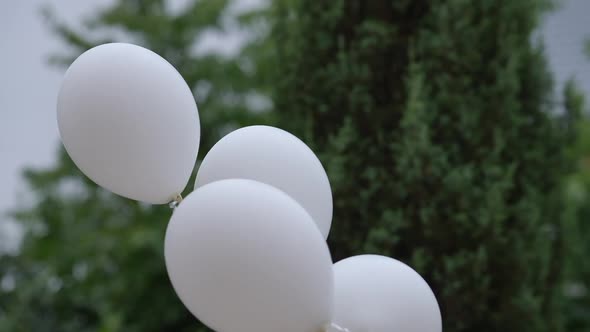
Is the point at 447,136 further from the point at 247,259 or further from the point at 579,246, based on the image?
the point at 579,246

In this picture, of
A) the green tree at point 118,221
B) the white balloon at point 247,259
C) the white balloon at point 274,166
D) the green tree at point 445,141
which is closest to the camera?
the white balloon at point 247,259

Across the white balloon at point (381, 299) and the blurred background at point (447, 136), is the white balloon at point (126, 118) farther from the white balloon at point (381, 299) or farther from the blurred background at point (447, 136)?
the blurred background at point (447, 136)

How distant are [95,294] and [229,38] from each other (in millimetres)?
1633

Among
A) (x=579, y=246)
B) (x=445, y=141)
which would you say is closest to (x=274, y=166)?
(x=445, y=141)

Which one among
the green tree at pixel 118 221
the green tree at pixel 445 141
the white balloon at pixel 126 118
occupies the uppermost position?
the white balloon at pixel 126 118

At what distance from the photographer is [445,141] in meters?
1.79

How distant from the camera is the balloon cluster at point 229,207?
2.62 ft

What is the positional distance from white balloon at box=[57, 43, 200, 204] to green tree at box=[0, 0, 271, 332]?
1806mm

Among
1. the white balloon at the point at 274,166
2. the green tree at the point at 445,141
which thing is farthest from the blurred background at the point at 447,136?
the white balloon at the point at 274,166

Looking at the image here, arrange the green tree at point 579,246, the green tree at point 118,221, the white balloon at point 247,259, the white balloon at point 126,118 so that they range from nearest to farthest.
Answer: the white balloon at point 247,259, the white balloon at point 126,118, the green tree at point 118,221, the green tree at point 579,246

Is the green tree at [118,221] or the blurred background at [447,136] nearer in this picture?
the blurred background at [447,136]

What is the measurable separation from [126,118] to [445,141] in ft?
3.62

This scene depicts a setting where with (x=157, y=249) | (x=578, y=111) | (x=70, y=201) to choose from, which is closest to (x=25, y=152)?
(x=70, y=201)

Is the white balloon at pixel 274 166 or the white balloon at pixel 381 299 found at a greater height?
Result: the white balloon at pixel 274 166
